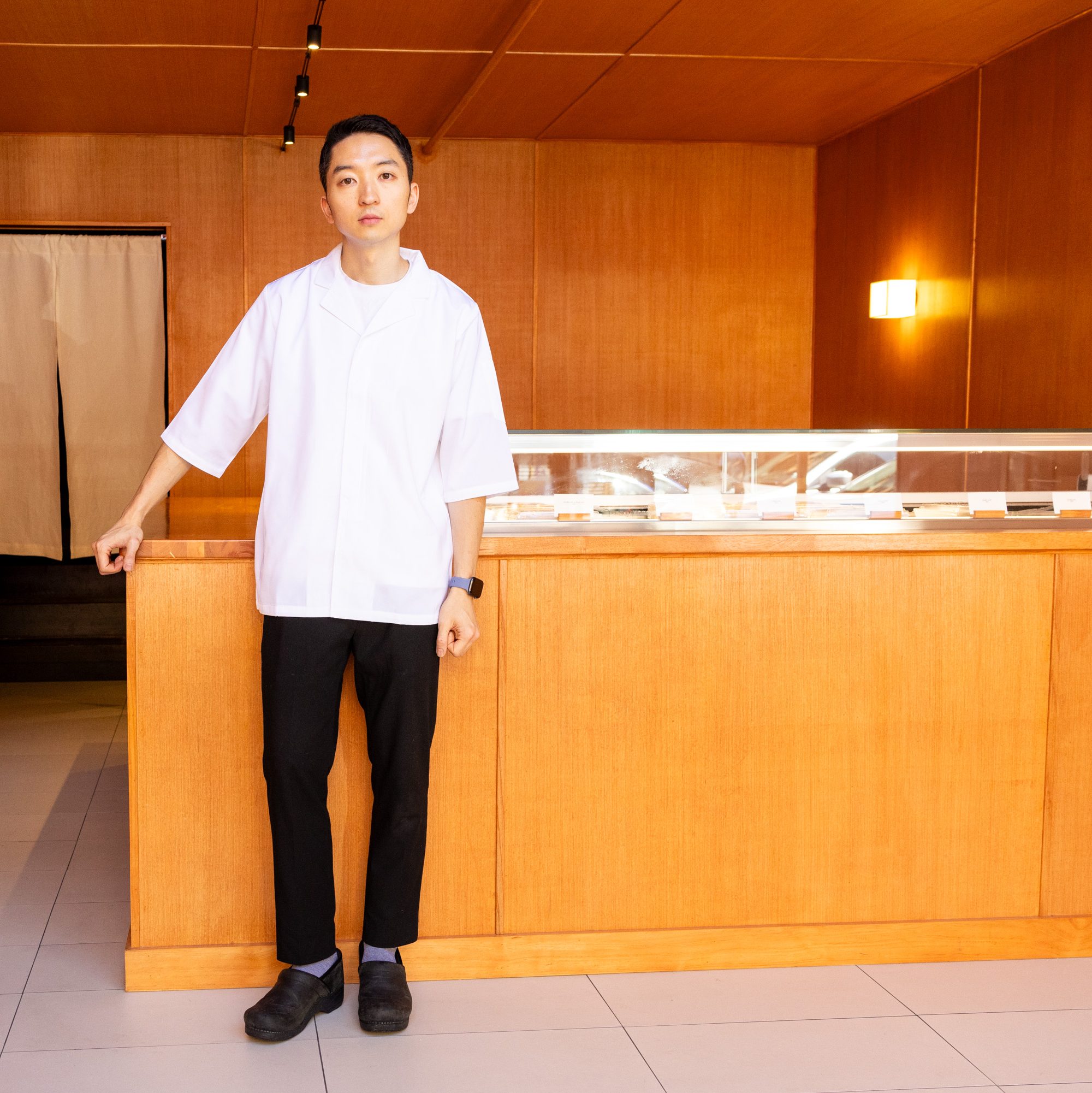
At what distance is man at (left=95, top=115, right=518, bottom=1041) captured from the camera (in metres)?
1.94

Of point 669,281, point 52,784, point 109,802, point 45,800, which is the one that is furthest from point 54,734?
point 669,281

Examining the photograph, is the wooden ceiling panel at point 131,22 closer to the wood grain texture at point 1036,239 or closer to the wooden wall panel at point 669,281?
the wooden wall panel at point 669,281

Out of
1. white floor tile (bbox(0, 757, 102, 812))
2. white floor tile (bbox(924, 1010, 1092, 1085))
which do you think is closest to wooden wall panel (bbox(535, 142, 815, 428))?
white floor tile (bbox(0, 757, 102, 812))

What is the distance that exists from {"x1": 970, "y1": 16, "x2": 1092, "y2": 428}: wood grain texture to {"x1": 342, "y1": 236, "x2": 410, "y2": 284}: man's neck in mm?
2628

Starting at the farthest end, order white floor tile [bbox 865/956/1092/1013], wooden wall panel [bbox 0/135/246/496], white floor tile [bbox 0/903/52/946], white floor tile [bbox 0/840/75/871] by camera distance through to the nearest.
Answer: wooden wall panel [bbox 0/135/246/496]
white floor tile [bbox 0/840/75/871]
white floor tile [bbox 0/903/52/946]
white floor tile [bbox 865/956/1092/1013]

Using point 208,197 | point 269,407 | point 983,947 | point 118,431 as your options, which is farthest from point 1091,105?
point 118,431

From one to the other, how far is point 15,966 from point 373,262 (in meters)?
1.57

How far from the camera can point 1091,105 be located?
3.61 meters

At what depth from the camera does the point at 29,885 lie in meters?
2.77

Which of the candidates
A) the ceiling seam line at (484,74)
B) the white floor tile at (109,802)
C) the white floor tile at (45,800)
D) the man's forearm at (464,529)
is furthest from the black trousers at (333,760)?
the ceiling seam line at (484,74)

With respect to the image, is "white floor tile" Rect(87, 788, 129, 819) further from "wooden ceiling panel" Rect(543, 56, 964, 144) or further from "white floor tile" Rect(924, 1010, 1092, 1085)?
"wooden ceiling panel" Rect(543, 56, 964, 144)

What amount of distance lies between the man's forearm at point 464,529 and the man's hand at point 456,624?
0.14 ft

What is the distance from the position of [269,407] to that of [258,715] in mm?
588

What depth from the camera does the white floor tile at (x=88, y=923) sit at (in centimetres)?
243
